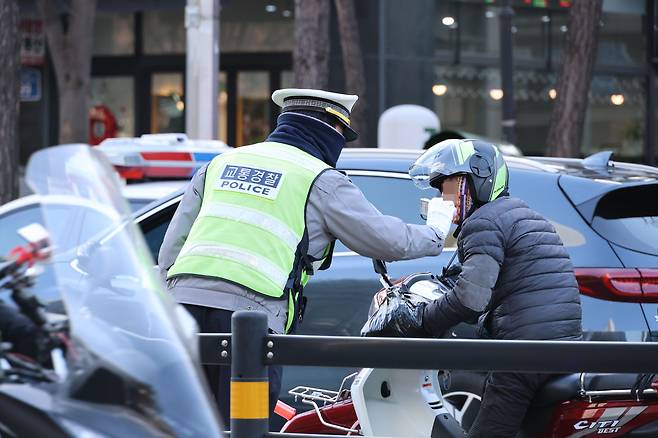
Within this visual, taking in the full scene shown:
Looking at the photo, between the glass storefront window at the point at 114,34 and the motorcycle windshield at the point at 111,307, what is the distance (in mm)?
22566

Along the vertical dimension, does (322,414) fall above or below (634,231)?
below

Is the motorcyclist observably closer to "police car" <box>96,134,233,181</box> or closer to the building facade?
"police car" <box>96,134,233,181</box>

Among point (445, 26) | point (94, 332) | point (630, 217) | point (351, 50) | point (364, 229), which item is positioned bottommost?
point (630, 217)

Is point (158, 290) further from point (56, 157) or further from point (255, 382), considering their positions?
point (255, 382)

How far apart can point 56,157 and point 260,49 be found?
70.0ft

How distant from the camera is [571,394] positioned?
439 centimetres

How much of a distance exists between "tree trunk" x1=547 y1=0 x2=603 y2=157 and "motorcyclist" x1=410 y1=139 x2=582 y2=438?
13.0 m

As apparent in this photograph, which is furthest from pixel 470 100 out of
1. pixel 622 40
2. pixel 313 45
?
pixel 313 45

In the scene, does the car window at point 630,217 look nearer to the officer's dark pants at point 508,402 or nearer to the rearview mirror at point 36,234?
the officer's dark pants at point 508,402

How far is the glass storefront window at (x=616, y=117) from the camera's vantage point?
1020 inches

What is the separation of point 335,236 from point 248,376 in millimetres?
752

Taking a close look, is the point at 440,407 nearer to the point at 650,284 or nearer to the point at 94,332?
the point at 650,284

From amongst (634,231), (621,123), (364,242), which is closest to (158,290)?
(364,242)

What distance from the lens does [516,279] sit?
4.34 meters
